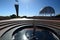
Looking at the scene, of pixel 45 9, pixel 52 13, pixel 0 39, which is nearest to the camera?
pixel 0 39

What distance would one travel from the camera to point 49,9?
37.3 metres

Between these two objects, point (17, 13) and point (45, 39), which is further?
point (17, 13)

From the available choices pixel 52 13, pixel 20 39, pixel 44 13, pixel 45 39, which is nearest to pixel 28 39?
pixel 20 39

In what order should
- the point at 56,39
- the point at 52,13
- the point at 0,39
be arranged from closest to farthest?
the point at 0,39
the point at 56,39
the point at 52,13

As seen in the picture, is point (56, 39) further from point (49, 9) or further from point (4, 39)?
point (49, 9)

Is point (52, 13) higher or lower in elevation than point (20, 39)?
higher

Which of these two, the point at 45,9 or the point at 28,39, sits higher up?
the point at 45,9

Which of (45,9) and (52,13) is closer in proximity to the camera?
(52,13)

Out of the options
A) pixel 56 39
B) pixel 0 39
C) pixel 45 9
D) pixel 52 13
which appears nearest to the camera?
pixel 0 39

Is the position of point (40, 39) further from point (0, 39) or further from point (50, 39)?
point (0, 39)

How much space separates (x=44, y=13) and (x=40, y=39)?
3204cm

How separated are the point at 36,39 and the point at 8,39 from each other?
2.16 meters

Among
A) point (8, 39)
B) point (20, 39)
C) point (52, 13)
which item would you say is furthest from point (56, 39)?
point (52, 13)

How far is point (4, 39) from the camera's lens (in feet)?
23.7
